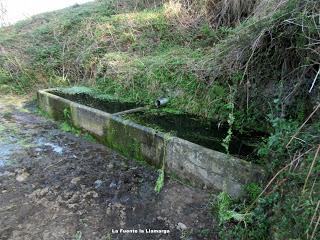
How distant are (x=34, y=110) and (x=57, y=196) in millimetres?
3401

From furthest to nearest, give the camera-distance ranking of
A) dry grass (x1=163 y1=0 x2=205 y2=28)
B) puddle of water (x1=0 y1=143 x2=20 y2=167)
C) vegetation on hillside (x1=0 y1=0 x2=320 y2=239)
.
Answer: dry grass (x1=163 y1=0 x2=205 y2=28), puddle of water (x1=0 y1=143 x2=20 y2=167), vegetation on hillside (x1=0 y1=0 x2=320 y2=239)

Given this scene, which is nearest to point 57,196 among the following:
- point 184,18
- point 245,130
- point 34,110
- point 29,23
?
point 245,130

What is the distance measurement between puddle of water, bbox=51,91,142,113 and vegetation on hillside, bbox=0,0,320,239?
327 millimetres

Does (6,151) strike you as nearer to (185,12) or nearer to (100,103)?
(100,103)

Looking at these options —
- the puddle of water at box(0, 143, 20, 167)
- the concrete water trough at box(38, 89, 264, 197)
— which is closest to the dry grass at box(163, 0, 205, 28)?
the concrete water trough at box(38, 89, 264, 197)

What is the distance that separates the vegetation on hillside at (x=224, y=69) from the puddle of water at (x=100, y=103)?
0.33m

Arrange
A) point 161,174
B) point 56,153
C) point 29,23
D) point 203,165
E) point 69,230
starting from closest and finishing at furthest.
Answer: point 69,230
point 203,165
point 161,174
point 56,153
point 29,23

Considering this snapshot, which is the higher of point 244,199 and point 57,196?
point 244,199

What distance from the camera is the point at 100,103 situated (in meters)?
5.49

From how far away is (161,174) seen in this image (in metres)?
3.64

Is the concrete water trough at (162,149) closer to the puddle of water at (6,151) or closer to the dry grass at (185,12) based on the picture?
the puddle of water at (6,151)

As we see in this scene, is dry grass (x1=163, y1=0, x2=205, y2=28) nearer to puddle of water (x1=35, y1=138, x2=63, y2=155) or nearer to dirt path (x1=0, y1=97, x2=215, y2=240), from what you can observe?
dirt path (x1=0, y1=97, x2=215, y2=240)

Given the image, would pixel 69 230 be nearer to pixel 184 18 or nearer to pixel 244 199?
pixel 244 199

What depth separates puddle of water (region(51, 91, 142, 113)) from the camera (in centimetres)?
513
